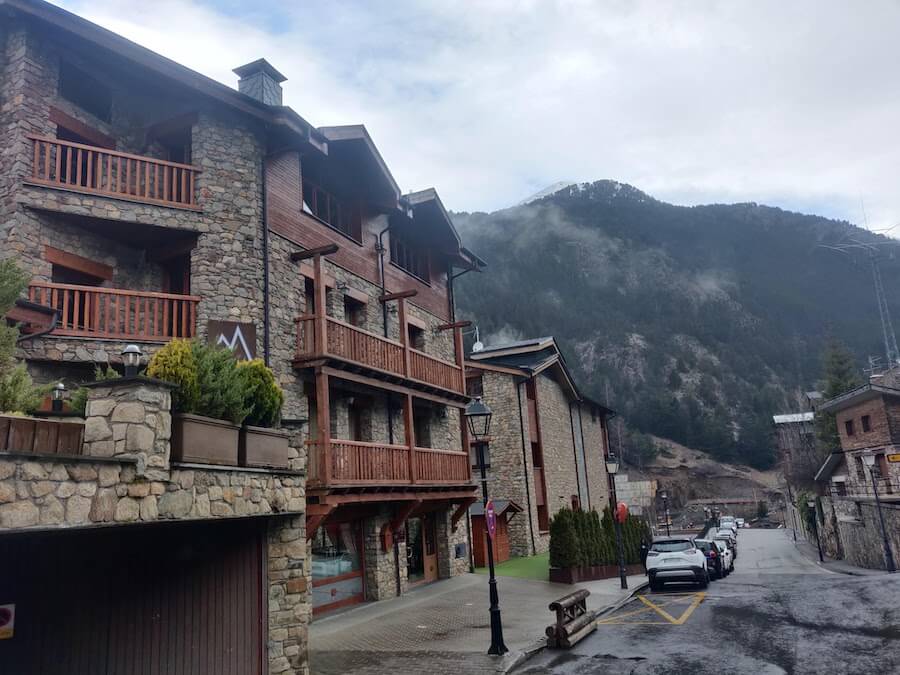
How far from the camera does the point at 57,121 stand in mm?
13352

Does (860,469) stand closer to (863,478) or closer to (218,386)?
(863,478)

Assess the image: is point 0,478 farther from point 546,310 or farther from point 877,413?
point 546,310

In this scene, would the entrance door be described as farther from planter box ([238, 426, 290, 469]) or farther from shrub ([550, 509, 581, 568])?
planter box ([238, 426, 290, 469])

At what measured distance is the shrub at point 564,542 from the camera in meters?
20.5

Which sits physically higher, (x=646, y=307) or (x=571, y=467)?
(x=646, y=307)

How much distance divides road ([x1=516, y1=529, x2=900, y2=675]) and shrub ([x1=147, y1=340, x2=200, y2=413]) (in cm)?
622

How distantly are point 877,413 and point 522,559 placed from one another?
18.9m

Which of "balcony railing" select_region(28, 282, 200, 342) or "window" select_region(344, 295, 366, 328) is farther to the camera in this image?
"window" select_region(344, 295, 366, 328)

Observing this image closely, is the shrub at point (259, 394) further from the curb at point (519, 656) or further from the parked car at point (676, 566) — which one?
the parked car at point (676, 566)

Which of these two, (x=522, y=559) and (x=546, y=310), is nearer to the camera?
(x=522, y=559)

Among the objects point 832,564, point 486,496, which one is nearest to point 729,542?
point 832,564

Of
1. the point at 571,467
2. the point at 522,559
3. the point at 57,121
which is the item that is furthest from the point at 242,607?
the point at 571,467

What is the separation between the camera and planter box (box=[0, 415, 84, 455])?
546 centimetres

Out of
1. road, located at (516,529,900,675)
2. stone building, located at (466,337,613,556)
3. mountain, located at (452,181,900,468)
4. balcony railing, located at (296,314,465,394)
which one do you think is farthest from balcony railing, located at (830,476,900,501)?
mountain, located at (452,181,900,468)
